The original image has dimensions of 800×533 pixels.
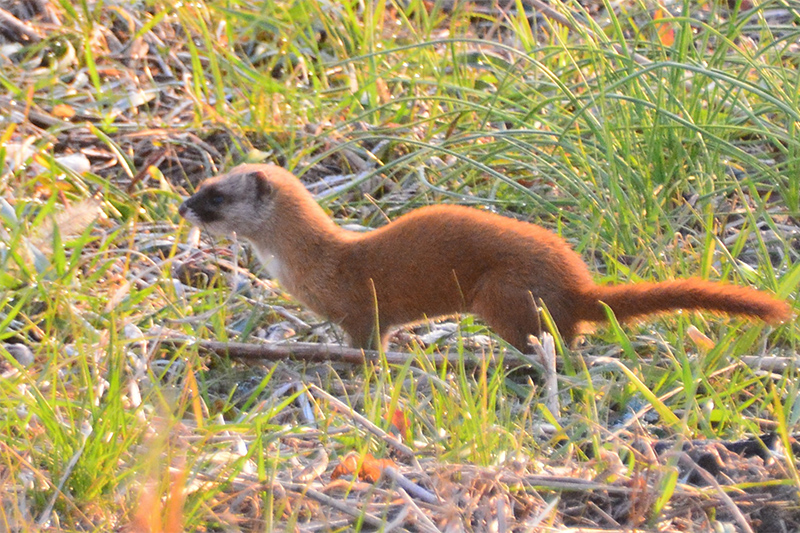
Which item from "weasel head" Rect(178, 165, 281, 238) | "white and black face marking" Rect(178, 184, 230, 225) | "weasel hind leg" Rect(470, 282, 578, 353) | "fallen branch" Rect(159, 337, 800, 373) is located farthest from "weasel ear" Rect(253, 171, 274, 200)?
"weasel hind leg" Rect(470, 282, 578, 353)

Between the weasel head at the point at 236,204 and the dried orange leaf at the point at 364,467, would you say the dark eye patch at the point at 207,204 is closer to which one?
the weasel head at the point at 236,204

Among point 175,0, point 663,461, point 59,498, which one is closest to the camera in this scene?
point 59,498

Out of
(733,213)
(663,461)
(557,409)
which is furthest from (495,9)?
(663,461)

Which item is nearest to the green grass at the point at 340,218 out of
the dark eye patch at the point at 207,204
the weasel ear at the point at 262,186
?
the dark eye patch at the point at 207,204

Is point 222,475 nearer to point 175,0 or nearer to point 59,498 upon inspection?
point 59,498

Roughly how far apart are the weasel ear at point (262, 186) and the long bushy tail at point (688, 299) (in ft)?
4.93

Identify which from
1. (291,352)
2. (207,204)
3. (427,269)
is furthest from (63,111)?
(427,269)

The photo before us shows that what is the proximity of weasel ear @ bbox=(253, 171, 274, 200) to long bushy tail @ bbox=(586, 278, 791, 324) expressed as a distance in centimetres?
150

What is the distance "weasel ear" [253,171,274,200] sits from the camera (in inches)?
160

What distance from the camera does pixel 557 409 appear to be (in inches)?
110

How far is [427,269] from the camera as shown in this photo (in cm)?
350

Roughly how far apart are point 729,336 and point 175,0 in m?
3.75

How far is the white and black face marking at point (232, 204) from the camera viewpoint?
4066 mm

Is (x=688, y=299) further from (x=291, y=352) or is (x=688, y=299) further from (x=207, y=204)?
(x=207, y=204)
